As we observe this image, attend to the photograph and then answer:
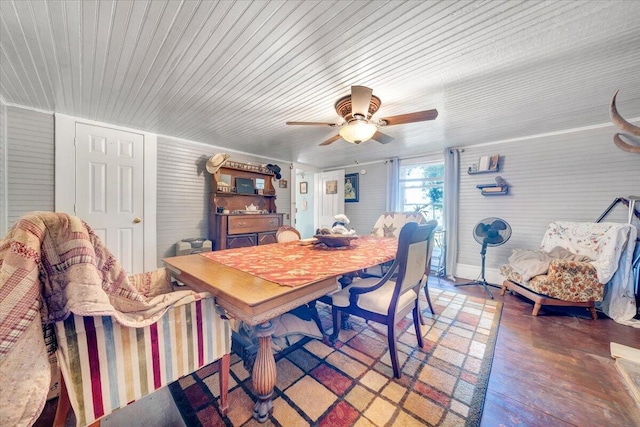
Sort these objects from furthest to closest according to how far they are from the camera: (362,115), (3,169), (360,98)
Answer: (3,169) → (362,115) → (360,98)

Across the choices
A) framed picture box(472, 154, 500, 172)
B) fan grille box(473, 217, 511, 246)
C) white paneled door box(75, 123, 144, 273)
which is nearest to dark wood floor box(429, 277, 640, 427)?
fan grille box(473, 217, 511, 246)

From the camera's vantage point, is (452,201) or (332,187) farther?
(332,187)

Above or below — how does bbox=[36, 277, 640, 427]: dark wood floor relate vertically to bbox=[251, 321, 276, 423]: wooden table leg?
below

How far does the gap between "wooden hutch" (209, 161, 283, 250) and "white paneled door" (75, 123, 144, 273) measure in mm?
1030

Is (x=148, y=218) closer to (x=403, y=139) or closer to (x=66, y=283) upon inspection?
(x=66, y=283)

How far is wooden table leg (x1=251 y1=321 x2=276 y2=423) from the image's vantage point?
3.86ft

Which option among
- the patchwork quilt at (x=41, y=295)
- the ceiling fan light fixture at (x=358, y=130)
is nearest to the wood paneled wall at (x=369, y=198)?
the ceiling fan light fixture at (x=358, y=130)

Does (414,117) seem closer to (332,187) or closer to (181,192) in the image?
(332,187)

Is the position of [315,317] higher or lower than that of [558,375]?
higher

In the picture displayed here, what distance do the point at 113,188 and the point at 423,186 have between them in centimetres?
521

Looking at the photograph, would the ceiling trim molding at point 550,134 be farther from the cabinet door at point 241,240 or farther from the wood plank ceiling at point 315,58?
the cabinet door at point 241,240

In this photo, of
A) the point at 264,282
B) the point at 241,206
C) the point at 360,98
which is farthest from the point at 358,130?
the point at 241,206

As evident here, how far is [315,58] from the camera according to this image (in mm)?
1702

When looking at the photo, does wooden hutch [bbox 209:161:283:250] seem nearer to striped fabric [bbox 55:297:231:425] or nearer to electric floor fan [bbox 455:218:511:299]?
striped fabric [bbox 55:297:231:425]
